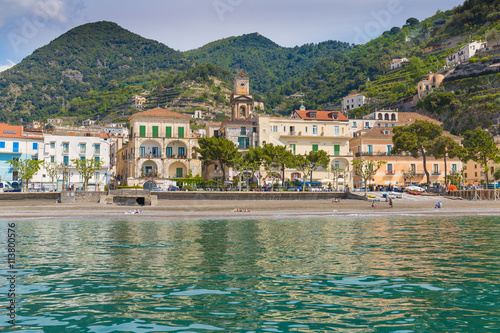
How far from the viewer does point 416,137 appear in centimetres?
6094

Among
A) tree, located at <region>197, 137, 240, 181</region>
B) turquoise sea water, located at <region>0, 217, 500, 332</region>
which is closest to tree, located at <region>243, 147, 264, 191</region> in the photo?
tree, located at <region>197, 137, 240, 181</region>

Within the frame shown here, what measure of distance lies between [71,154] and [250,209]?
3096 centimetres

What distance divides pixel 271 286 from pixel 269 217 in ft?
86.4

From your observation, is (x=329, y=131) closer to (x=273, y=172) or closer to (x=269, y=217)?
(x=273, y=172)

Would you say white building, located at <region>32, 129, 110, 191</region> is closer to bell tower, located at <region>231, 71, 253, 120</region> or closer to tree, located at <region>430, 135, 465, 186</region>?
bell tower, located at <region>231, 71, 253, 120</region>

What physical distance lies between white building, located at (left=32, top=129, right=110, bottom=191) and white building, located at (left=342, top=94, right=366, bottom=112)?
95406mm

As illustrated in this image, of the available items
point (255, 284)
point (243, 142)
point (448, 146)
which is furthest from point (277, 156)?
point (255, 284)

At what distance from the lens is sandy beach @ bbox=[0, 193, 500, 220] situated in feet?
124

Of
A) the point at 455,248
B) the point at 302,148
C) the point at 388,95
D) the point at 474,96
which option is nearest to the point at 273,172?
the point at 302,148

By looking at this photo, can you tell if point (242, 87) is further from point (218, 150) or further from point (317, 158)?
point (317, 158)

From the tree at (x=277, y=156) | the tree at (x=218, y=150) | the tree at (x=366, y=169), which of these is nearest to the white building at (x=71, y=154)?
the tree at (x=218, y=150)

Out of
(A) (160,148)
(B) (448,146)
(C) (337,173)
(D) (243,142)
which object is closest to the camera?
(B) (448,146)

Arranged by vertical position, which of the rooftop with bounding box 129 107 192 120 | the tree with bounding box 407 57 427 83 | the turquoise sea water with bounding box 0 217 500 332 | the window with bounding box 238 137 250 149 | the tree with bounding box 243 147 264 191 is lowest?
the turquoise sea water with bounding box 0 217 500 332

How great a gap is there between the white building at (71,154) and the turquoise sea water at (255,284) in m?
41.5
